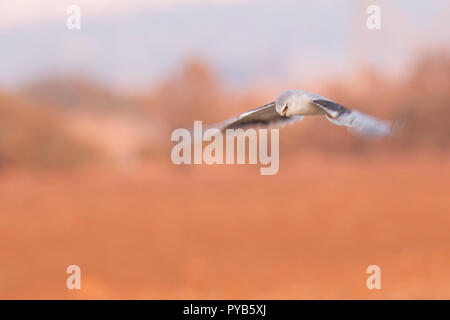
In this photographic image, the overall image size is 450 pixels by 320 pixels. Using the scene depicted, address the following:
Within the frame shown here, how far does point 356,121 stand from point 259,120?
1482 millimetres

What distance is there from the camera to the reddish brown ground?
49.9 feet

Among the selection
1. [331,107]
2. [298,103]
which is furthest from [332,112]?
[298,103]

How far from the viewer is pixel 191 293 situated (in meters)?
14.8

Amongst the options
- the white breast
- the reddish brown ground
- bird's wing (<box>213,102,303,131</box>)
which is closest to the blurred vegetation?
the reddish brown ground

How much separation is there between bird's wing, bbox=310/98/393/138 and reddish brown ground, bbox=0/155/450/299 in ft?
32.8

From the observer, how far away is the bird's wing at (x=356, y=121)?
4.32 meters

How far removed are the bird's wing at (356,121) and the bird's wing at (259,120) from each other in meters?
0.68

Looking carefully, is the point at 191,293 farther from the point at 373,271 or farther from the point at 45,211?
the point at 45,211

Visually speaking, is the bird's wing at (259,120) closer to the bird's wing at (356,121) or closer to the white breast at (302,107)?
the white breast at (302,107)

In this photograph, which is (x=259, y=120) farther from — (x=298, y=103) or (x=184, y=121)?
(x=184, y=121)

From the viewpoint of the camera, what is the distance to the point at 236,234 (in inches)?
762

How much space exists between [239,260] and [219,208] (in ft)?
16.1
